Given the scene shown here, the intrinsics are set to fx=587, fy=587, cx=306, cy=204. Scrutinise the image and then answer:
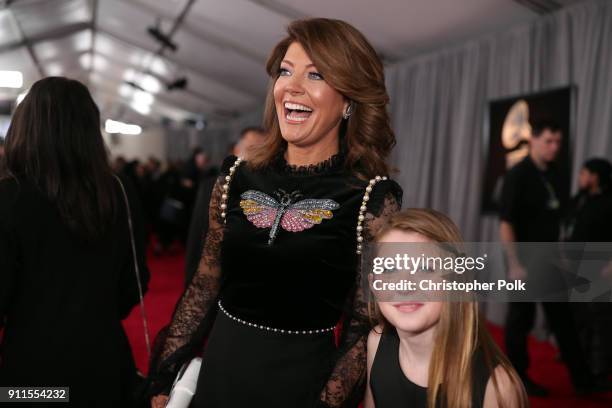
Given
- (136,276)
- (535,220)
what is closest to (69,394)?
(136,276)

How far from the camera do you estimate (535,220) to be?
13.0ft

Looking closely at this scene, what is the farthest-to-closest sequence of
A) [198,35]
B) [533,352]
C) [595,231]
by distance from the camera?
[198,35]
[533,352]
[595,231]

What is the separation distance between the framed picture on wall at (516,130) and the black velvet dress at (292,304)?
361cm

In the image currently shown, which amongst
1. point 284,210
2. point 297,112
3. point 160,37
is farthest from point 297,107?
point 160,37

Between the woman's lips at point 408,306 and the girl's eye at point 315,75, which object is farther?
the girl's eye at point 315,75

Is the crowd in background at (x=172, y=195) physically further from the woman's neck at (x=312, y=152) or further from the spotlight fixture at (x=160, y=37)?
the woman's neck at (x=312, y=152)

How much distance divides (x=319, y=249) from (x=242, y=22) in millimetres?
6425

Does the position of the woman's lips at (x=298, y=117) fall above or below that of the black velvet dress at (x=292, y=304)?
above

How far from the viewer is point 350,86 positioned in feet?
5.02

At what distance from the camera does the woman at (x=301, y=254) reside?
1479 millimetres

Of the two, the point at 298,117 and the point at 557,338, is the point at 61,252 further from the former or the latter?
the point at 557,338

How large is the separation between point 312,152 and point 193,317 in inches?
21.9

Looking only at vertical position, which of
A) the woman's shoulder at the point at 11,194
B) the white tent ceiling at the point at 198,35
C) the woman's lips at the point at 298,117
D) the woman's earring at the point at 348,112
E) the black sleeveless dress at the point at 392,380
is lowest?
the black sleeveless dress at the point at 392,380

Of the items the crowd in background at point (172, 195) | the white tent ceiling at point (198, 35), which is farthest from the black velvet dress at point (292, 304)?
the crowd in background at point (172, 195)
